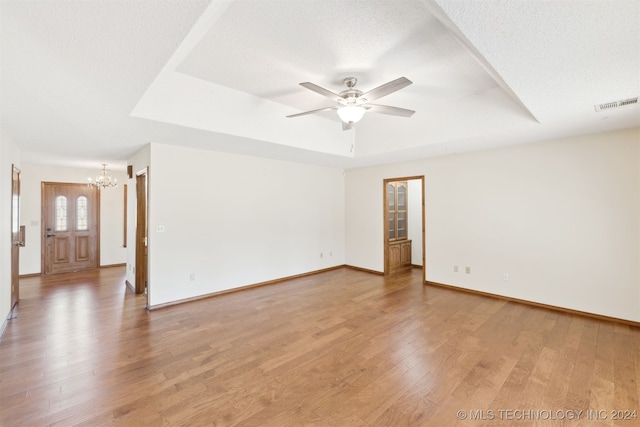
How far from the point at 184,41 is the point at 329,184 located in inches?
200

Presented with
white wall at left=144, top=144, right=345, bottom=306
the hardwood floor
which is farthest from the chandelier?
white wall at left=144, top=144, right=345, bottom=306

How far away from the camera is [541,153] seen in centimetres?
412

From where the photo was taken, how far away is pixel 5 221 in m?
3.38

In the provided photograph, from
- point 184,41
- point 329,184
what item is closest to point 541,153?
point 329,184

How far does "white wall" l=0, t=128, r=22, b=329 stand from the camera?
324 cm

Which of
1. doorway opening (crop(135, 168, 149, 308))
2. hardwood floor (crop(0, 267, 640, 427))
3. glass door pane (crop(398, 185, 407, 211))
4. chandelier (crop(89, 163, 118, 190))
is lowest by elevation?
hardwood floor (crop(0, 267, 640, 427))

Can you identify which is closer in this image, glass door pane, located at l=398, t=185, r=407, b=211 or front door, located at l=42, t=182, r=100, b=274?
front door, located at l=42, t=182, r=100, b=274

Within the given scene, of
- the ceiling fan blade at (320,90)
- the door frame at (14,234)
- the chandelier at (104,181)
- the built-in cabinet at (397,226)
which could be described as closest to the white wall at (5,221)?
the door frame at (14,234)

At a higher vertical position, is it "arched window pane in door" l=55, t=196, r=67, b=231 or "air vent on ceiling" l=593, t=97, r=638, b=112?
"air vent on ceiling" l=593, t=97, r=638, b=112

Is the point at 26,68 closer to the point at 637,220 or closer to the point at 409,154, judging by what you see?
the point at 409,154

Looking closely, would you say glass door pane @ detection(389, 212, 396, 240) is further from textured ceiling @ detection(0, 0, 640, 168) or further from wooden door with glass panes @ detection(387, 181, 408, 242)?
textured ceiling @ detection(0, 0, 640, 168)

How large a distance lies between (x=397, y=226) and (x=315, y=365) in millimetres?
4723

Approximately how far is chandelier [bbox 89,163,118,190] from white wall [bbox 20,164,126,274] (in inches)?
5.0

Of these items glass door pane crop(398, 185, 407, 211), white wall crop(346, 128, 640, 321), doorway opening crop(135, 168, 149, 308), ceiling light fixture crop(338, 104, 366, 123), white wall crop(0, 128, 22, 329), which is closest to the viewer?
ceiling light fixture crop(338, 104, 366, 123)
